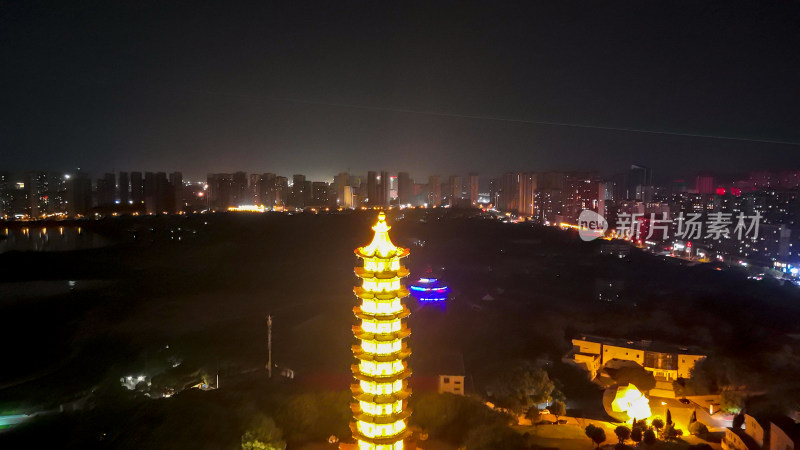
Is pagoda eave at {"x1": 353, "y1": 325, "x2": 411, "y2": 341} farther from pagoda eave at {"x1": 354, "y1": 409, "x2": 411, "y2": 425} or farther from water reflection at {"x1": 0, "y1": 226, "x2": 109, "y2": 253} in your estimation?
water reflection at {"x1": 0, "y1": 226, "x2": 109, "y2": 253}

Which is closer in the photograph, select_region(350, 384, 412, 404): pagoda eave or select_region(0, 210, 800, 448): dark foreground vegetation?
select_region(350, 384, 412, 404): pagoda eave

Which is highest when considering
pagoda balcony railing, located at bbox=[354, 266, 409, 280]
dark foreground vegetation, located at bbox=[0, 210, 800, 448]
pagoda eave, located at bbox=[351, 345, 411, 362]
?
pagoda balcony railing, located at bbox=[354, 266, 409, 280]

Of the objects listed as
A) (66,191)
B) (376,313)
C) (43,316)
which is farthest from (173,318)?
(66,191)

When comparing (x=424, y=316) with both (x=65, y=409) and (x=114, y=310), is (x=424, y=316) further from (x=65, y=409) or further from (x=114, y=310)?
(x=114, y=310)

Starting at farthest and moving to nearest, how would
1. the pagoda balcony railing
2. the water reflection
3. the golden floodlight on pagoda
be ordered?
the water reflection < the golden floodlight on pagoda < the pagoda balcony railing

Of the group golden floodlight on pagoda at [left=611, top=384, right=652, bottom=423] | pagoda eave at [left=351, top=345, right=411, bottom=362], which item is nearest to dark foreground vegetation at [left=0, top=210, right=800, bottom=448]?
golden floodlight on pagoda at [left=611, top=384, right=652, bottom=423]

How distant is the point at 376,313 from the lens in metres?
3.83

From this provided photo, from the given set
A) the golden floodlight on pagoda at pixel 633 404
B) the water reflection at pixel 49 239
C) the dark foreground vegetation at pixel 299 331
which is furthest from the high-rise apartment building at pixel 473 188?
the golden floodlight on pagoda at pixel 633 404

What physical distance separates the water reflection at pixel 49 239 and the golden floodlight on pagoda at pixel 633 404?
2532 centimetres

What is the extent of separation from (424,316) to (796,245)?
12.4 meters

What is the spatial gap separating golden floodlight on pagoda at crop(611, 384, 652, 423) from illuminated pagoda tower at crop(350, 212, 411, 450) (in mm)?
2611

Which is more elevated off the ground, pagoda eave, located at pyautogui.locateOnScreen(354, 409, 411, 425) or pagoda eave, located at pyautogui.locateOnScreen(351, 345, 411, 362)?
pagoda eave, located at pyautogui.locateOnScreen(351, 345, 411, 362)

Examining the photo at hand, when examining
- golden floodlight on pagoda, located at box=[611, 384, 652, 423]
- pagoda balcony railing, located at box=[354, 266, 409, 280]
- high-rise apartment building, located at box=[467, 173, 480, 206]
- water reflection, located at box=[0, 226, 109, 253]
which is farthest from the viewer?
high-rise apartment building, located at box=[467, 173, 480, 206]

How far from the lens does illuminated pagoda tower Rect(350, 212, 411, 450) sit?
3824 millimetres
